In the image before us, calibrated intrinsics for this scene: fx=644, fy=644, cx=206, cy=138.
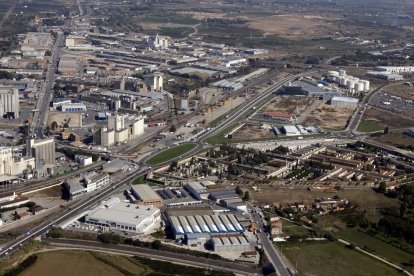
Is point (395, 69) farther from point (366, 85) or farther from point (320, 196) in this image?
point (320, 196)

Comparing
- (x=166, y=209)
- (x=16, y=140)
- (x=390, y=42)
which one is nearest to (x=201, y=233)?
(x=166, y=209)

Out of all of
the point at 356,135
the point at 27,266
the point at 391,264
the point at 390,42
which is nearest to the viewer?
the point at 27,266

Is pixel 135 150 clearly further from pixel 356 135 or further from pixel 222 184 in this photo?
pixel 356 135

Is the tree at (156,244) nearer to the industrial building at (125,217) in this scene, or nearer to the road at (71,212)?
the industrial building at (125,217)

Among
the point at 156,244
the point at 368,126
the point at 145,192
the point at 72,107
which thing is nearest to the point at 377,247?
the point at 156,244

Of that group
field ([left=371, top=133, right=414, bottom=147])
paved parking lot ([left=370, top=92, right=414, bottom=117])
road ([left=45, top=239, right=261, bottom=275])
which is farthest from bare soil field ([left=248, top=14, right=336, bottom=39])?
road ([left=45, top=239, right=261, bottom=275])

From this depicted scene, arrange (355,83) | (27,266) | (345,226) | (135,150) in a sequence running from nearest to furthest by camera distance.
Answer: (27,266) < (345,226) < (135,150) < (355,83)
